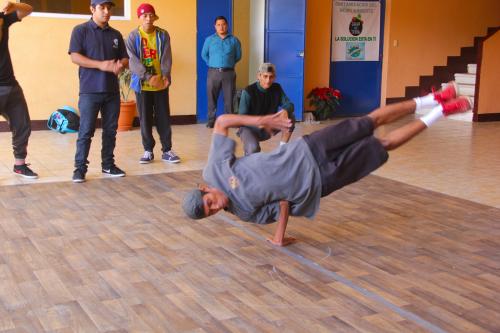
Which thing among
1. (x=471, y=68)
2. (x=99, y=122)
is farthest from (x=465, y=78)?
(x=99, y=122)

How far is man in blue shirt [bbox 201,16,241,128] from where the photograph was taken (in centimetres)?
889

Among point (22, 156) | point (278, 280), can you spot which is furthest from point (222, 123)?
point (22, 156)

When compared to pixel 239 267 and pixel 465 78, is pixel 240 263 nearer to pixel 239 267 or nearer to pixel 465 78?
pixel 239 267

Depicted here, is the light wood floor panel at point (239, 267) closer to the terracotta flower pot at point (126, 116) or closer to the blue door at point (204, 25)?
the terracotta flower pot at point (126, 116)

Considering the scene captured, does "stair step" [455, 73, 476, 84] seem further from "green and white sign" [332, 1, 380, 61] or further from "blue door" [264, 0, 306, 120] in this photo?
"blue door" [264, 0, 306, 120]

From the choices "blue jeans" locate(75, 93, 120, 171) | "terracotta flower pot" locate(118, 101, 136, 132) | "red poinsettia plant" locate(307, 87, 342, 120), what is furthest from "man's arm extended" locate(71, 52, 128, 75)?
"red poinsettia plant" locate(307, 87, 342, 120)

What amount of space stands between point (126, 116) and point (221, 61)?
1522 mm

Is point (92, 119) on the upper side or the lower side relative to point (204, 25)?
lower

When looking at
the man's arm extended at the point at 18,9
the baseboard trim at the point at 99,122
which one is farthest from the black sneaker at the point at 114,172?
the baseboard trim at the point at 99,122

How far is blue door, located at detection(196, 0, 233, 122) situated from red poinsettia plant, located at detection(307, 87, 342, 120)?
1788 millimetres

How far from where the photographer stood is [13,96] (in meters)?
5.55

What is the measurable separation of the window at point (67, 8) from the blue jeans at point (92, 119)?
3243mm

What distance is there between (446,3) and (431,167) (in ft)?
19.7

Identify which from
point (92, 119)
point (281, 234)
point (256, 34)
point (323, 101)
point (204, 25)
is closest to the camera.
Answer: point (281, 234)
